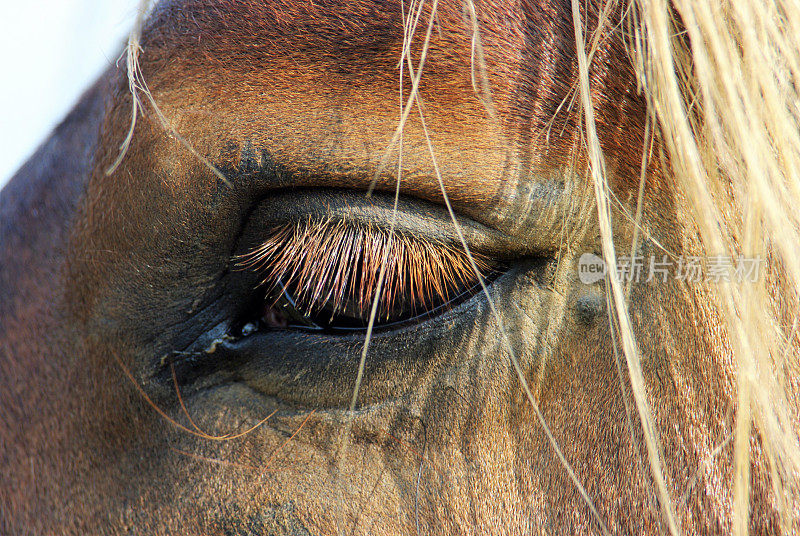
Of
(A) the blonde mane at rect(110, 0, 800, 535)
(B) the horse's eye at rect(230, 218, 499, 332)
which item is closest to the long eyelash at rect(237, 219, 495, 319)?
(B) the horse's eye at rect(230, 218, 499, 332)

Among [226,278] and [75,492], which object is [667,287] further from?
[75,492]

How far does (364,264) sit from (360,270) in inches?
2.4

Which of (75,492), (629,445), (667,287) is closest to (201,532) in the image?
(75,492)

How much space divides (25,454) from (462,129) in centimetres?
81

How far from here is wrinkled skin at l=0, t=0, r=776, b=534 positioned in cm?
66

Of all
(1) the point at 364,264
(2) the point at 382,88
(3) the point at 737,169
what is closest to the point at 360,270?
(1) the point at 364,264

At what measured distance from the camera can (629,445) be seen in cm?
65

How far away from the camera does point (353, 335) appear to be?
77 cm

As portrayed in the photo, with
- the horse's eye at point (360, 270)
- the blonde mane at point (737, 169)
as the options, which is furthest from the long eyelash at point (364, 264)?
the blonde mane at point (737, 169)

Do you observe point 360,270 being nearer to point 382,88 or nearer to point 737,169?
point 382,88

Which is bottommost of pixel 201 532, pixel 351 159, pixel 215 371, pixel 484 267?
pixel 201 532

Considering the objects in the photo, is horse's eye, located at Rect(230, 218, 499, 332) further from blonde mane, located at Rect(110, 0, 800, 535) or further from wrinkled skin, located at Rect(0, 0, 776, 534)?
blonde mane, located at Rect(110, 0, 800, 535)

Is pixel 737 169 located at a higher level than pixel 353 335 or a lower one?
higher

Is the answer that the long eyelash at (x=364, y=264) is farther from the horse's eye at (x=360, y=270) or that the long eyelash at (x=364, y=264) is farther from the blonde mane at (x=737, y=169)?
the blonde mane at (x=737, y=169)
